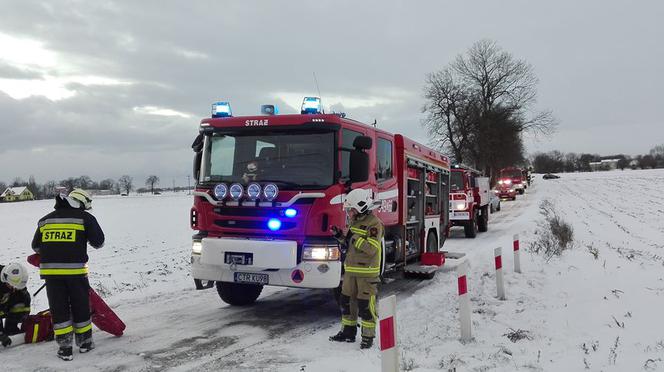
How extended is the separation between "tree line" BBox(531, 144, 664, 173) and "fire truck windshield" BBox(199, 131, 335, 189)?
5175 inches

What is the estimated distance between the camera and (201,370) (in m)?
5.20

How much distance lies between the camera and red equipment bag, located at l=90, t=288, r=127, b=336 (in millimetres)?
6363

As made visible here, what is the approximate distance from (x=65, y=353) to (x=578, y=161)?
150 metres

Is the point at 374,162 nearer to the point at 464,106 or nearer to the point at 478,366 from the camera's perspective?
the point at 478,366

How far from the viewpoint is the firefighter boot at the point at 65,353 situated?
219 inches

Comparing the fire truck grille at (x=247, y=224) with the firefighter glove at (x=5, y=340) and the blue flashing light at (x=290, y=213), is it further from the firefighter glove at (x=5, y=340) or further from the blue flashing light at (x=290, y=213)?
the firefighter glove at (x=5, y=340)

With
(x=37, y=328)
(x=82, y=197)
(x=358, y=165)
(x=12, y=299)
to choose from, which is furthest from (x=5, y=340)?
(x=358, y=165)

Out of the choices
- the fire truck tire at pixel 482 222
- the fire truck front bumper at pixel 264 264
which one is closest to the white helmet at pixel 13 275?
the fire truck front bumper at pixel 264 264

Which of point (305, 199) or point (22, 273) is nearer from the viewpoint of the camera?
point (22, 273)

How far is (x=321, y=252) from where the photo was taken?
21.8ft

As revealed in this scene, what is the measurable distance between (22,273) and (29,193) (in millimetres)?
130954

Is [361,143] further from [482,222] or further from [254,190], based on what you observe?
[482,222]

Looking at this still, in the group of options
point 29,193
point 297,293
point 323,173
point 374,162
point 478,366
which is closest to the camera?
point 478,366

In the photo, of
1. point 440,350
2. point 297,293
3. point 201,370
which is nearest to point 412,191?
point 297,293
